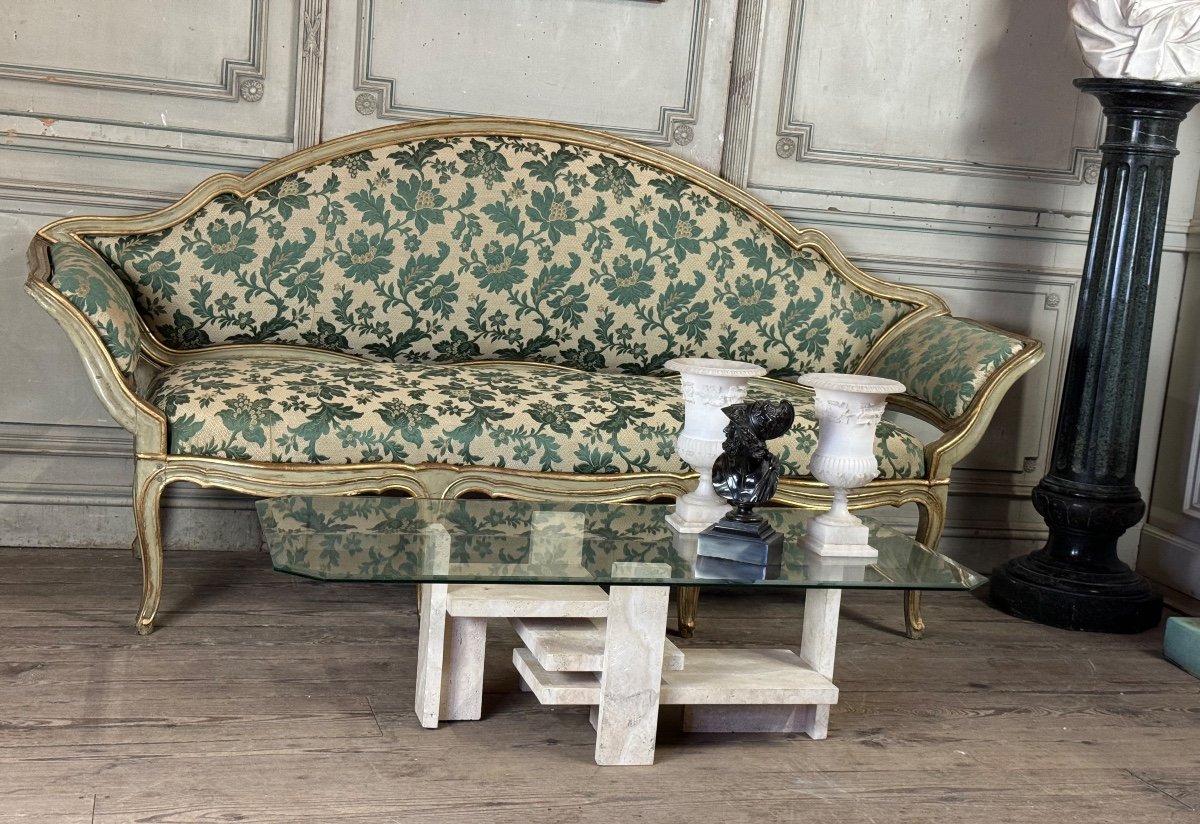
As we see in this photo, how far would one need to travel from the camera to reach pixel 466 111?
301 centimetres

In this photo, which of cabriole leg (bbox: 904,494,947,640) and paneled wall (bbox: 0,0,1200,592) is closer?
cabriole leg (bbox: 904,494,947,640)

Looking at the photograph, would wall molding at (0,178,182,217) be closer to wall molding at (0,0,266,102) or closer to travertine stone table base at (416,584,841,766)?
wall molding at (0,0,266,102)

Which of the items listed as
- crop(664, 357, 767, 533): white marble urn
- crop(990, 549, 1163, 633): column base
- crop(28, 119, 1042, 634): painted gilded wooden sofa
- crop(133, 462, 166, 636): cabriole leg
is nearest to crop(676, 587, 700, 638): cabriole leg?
crop(28, 119, 1042, 634): painted gilded wooden sofa

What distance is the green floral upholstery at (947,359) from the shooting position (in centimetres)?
262

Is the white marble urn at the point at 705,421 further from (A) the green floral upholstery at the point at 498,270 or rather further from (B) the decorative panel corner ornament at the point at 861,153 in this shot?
(B) the decorative panel corner ornament at the point at 861,153

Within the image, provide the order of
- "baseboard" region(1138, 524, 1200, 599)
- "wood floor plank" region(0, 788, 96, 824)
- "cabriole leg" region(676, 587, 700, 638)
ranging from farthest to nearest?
"baseboard" region(1138, 524, 1200, 599) → "cabriole leg" region(676, 587, 700, 638) → "wood floor plank" region(0, 788, 96, 824)

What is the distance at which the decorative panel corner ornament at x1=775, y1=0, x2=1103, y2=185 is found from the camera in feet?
10.3

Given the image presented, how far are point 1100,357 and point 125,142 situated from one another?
224 cm

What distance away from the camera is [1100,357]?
2830 millimetres

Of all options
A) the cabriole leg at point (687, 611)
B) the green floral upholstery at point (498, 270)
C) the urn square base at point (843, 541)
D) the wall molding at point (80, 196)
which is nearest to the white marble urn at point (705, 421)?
the urn square base at point (843, 541)

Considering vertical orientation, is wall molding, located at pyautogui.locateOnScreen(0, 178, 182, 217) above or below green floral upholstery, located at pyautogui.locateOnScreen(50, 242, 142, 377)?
above

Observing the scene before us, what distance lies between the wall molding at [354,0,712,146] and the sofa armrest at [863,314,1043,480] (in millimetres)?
795

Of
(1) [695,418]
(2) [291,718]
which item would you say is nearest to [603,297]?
(1) [695,418]

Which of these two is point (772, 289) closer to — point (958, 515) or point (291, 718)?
point (958, 515)
